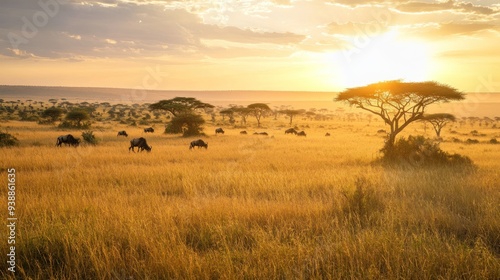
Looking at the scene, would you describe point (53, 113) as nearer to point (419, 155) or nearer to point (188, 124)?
Result: point (188, 124)

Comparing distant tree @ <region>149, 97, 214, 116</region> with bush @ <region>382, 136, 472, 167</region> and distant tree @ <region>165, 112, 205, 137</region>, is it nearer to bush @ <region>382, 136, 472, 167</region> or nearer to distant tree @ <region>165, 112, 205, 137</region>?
distant tree @ <region>165, 112, 205, 137</region>

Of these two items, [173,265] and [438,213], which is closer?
[173,265]

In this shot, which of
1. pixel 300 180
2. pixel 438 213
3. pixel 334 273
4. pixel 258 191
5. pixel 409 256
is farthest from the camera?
pixel 300 180

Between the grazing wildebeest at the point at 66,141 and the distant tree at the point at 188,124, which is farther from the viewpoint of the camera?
the distant tree at the point at 188,124

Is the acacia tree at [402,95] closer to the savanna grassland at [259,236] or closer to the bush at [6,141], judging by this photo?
the savanna grassland at [259,236]

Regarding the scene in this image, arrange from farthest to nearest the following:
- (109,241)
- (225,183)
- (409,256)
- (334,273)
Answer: (225,183) → (109,241) → (409,256) → (334,273)

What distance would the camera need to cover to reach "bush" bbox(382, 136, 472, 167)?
1795cm

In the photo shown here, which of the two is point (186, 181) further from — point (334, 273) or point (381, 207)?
point (334, 273)

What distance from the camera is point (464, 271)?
4438 millimetres

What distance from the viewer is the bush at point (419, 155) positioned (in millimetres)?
17953

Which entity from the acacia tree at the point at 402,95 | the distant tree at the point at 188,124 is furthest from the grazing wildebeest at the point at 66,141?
the acacia tree at the point at 402,95

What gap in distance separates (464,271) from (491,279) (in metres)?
0.30

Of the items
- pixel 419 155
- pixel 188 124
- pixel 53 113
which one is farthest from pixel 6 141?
pixel 53 113

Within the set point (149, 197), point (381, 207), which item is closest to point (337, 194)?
point (381, 207)
